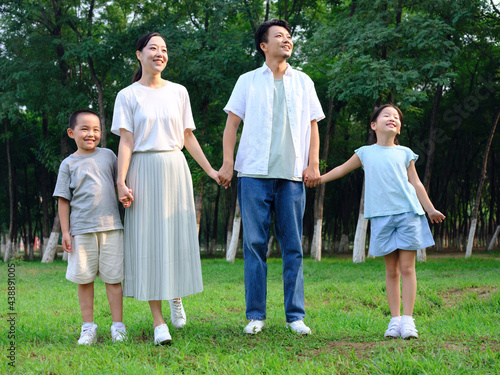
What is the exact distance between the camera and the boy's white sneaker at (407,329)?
376cm

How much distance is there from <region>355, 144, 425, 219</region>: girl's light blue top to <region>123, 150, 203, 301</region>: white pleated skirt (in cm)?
150

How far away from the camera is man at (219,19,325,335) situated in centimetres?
411

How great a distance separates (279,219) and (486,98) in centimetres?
1832

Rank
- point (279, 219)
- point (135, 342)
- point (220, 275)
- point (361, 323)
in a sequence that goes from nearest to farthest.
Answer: point (135, 342) → point (279, 219) → point (361, 323) → point (220, 275)

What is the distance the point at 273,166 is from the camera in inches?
162

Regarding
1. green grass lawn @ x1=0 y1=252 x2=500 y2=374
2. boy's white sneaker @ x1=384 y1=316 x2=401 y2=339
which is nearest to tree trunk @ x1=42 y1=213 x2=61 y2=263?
green grass lawn @ x1=0 y1=252 x2=500 y2=374

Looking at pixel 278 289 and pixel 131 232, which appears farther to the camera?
pixel 278 289

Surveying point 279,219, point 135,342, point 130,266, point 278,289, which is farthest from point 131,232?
point 278,289

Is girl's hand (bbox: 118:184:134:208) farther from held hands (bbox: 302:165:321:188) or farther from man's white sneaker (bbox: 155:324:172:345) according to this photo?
held hands (bbox: 302:165:321:188)

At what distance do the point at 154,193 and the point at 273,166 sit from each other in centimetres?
97

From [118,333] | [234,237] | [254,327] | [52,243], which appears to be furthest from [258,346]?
[52,243]

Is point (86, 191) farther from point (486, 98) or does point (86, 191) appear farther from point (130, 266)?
point (486, 98)

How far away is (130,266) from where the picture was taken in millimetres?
4016

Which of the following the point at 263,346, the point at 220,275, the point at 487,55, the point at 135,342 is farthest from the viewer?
the point at 487,55
